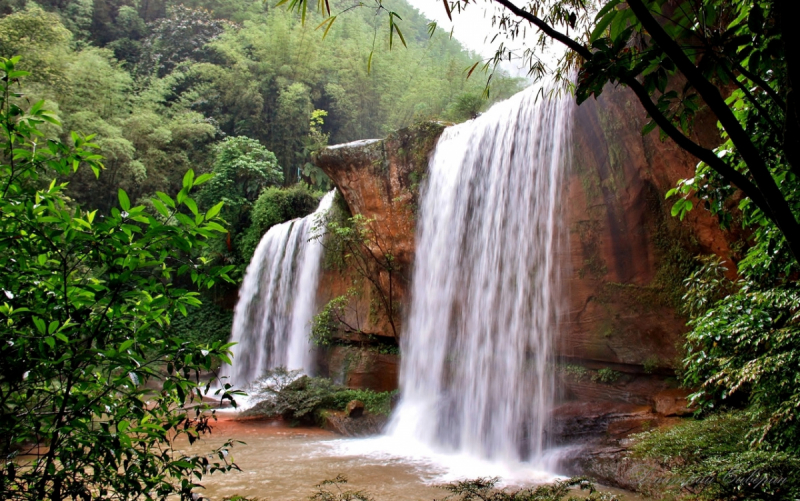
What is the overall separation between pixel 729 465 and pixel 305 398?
29.0 feet

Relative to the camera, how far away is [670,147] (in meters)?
6.70

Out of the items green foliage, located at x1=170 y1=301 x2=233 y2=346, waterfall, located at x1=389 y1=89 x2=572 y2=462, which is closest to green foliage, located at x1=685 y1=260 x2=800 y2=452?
waterfall, located at x1=389 y1=89 x2=572 y2=462

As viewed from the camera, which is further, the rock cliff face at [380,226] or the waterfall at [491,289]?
the rock cliff face at [380,226]

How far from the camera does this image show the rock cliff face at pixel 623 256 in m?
6.87

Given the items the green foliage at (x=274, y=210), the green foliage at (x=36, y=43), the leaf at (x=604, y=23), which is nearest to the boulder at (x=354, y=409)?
the leaf at (x=604, y=23)

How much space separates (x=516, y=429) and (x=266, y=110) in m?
23.9

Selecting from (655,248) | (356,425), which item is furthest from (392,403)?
(655,248)

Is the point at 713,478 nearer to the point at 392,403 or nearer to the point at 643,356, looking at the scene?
the point at 643,356

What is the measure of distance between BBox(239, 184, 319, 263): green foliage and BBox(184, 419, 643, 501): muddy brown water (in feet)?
32.2

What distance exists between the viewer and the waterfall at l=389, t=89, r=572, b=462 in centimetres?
794

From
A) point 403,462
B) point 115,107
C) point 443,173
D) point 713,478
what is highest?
point 115,107

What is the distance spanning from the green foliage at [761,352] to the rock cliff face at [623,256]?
93.6 inches

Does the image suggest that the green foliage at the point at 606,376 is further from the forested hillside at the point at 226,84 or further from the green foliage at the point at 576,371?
the forested hillside at the point at 226,84

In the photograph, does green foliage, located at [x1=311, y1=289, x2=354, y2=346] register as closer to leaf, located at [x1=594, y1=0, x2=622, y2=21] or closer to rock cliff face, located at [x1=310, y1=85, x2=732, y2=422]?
rock cliff face, located at [x1=310, y1=85, x2=732, y2=422]
